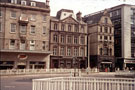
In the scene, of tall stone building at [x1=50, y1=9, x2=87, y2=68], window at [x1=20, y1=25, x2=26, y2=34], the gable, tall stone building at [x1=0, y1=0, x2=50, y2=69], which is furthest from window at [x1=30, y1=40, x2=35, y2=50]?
the gable

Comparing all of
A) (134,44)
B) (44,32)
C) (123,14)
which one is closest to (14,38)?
(44,32)

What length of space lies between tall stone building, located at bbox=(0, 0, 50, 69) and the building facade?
2218 centimetres

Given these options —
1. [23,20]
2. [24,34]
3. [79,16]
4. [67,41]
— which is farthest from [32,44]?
[79,16]

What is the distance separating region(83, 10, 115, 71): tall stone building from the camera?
57.0 m

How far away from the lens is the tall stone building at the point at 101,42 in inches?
2243

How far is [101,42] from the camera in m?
57.7

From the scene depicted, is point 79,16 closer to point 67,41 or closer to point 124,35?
point 67,41

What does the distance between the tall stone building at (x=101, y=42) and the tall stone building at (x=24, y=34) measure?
14.8 m

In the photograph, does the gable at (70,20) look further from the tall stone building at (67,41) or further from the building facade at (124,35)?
the building facade at (124,35)

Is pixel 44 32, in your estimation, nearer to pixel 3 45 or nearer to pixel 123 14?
pixel 3 45

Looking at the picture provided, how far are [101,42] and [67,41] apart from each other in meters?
9.96

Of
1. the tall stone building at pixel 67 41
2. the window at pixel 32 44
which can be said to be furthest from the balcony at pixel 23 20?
the tall stone building at pixel 67 41

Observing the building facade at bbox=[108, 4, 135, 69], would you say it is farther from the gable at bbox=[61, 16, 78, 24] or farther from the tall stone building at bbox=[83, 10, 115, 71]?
the gable at bbox=[61, 16, 78, 24]

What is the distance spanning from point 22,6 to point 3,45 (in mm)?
9543
